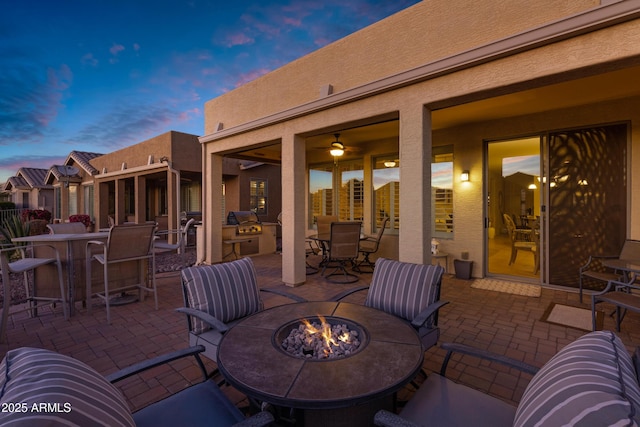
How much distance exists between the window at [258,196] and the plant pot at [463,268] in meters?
9.49

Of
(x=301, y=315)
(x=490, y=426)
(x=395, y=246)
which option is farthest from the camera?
(x=395, y=246)

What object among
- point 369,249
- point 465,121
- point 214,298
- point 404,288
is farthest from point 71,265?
point 465,121

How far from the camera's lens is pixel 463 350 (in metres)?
1.60

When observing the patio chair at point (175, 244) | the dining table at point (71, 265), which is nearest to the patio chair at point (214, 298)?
the dining table at point (71, 265)

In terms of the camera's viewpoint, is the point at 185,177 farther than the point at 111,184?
No

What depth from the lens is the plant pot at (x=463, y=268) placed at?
5.59 m

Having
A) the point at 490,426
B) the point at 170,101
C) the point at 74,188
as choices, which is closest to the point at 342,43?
the point at 490,426

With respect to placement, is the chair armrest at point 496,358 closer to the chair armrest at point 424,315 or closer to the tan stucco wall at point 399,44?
the chair armrest at point 424,315

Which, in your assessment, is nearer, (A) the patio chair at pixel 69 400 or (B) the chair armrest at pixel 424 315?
(A) the patio chair at pixel 69 400

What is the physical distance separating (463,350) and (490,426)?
1.19ft

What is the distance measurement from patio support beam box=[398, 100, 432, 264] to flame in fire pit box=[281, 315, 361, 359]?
6.51 ft

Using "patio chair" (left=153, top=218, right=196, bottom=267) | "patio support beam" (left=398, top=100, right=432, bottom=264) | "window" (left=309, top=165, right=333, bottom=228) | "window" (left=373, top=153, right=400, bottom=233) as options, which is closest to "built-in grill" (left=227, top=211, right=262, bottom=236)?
"patio chair" (left=153, top=218, right=196, bottom=267)

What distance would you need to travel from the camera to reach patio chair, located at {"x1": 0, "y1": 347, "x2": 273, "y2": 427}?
0.75 m

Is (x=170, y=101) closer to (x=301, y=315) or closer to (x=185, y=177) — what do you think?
(x=185, y=177)
